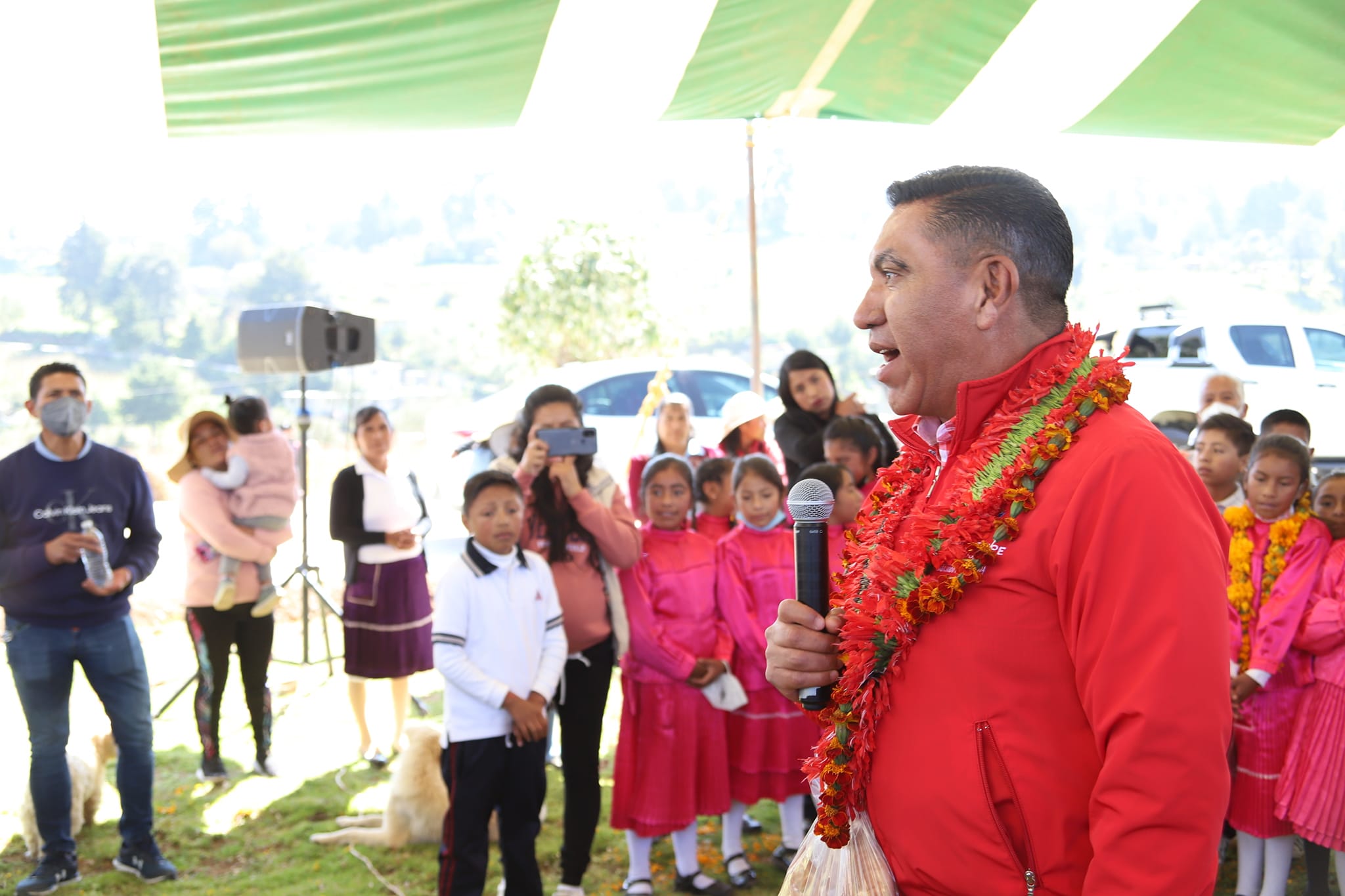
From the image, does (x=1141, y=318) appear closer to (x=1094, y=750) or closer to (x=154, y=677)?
(x=154, y=677)

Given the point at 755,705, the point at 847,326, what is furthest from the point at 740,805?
the point at 847,326

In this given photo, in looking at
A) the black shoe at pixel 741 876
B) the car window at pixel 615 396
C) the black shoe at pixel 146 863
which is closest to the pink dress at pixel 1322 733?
the black shoe at pixel 741 876

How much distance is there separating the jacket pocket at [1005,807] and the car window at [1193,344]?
1220 cm

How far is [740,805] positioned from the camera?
4.26 metres

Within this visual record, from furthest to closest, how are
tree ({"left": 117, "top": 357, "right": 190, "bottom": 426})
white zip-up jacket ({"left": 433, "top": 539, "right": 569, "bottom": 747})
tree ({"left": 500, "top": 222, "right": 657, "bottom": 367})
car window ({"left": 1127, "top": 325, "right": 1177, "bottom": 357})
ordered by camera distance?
tree ({"left": 500, "top": 222, "right": 657, "bottom": 367})
tree ({"left": 117, "top": 357, "right": 190, "bottom": 426})
car window ({"left": 1127, "top": 325, "right": 1177, "bottom": 357})
white zip-up jacket ({"left": 433, "top": 539, "right": 569, "bottom": 747})

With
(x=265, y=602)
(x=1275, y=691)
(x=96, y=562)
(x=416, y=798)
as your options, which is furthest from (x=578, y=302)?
(x=1275, y=691)

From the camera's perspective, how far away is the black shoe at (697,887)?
4039 millimetres

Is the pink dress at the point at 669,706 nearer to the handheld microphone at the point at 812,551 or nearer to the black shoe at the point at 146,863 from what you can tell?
the black shoe at the point at 146,863

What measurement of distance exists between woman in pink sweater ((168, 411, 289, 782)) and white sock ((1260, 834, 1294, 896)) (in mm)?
4436

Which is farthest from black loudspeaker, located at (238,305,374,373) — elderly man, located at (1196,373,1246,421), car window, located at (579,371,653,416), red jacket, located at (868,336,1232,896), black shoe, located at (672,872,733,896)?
red jacket, located at (868,336,1232,896)

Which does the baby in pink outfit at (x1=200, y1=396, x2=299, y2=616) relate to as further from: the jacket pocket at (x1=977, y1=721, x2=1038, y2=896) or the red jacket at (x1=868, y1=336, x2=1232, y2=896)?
the jacket pocket at (x1=977, y1=721, x2=1038, y2=896)

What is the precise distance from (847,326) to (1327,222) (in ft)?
46.5

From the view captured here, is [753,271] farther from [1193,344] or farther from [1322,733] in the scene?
[1193,344]

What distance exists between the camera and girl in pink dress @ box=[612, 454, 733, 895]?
13.3ft
